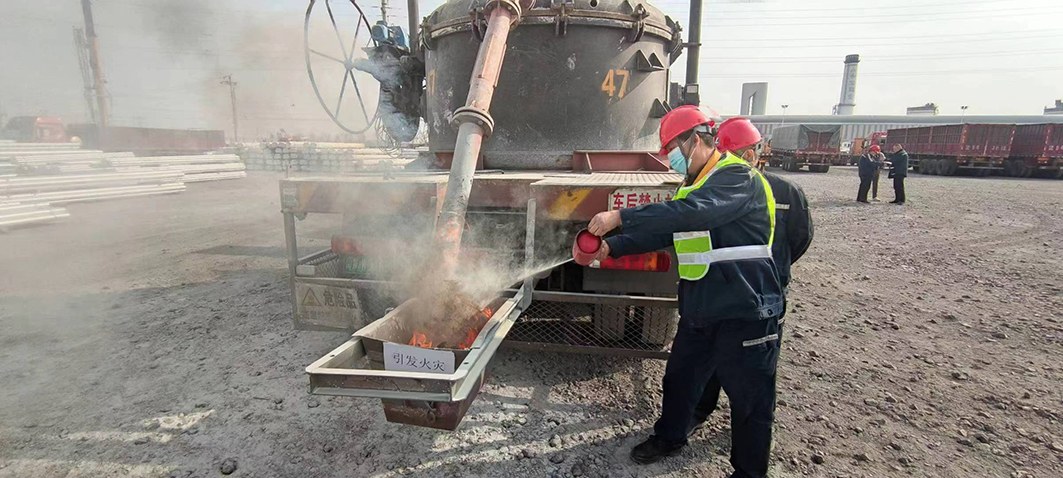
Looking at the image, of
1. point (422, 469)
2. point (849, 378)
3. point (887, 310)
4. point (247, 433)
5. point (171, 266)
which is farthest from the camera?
point (171, 266)

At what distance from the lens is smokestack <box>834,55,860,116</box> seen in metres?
69.6

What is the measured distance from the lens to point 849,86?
69938mm

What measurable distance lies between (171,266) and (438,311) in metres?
6.36

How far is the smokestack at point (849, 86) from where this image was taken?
69.6 meters

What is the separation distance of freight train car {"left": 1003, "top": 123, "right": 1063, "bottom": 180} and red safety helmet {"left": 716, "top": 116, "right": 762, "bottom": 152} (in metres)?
32.8

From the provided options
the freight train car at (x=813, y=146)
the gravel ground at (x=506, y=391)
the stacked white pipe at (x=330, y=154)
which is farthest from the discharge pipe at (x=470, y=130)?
the freight train car at (x=813, y=146)

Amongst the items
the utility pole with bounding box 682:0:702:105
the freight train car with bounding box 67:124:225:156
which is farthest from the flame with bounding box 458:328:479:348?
the freight train car with bounding box 67:124:225:156

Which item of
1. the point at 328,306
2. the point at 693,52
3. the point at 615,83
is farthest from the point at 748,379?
the point at 693,52

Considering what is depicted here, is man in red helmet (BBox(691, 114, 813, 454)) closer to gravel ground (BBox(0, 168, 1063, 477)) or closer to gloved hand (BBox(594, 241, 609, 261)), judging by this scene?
gloved hand (BBox(594, 241, 609, 261))

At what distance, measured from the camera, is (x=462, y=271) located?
3.24 meters

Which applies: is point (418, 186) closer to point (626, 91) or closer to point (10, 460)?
point (626, 91)

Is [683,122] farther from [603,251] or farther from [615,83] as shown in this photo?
[615,83]

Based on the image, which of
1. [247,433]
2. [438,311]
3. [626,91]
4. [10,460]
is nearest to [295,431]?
[247,433]

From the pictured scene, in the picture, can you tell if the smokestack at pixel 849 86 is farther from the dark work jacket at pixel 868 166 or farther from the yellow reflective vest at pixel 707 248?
the yellow reflective vest at pixel 707 248
